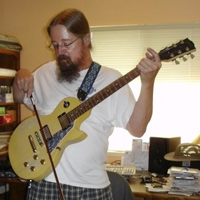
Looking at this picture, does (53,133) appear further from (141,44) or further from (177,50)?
(141,44)

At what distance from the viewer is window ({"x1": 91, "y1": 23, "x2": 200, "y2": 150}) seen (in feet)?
9.27

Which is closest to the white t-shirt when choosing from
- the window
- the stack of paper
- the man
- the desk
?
the man

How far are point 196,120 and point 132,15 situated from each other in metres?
1.03

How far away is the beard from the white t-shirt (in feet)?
0.08

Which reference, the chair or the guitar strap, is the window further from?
the guitar strap

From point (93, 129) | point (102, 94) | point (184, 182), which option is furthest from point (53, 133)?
point (184, 182)

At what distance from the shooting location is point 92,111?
4.87ft

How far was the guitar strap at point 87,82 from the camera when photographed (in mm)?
1494

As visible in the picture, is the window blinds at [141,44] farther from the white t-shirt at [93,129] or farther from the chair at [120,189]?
the white t-shirt at [93,129]

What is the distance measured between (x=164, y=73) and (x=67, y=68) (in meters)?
1.56

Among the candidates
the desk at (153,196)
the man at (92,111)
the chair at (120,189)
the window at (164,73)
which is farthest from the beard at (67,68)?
the window at (164,73)

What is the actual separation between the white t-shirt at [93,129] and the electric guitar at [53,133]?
0.03 metres

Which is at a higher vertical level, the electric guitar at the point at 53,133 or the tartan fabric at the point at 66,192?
the electric guitar at the point at 53,133

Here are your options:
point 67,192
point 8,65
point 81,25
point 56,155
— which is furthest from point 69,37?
point 8,65
